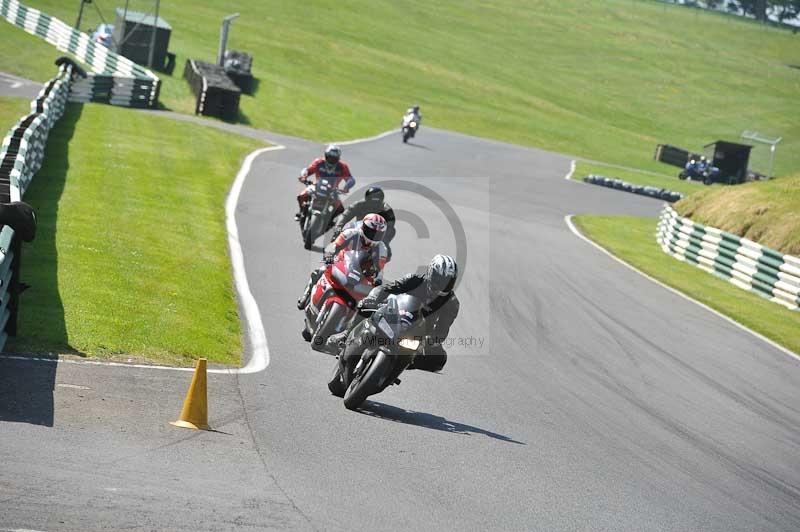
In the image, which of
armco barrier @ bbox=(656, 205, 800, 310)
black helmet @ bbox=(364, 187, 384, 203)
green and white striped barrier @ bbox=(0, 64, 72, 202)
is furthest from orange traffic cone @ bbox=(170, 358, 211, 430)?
armco barrier @ bbox=(656, 205, 800, 310)

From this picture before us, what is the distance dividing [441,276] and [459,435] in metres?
1.47

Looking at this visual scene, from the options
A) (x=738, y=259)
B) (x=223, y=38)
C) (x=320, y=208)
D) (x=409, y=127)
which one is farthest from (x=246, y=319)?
(x=223, y=38)

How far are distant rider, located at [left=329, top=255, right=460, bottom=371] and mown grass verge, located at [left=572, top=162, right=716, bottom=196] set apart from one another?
4075cm

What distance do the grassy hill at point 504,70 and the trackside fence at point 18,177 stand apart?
14.0 m

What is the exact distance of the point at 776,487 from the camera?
33.0 ft

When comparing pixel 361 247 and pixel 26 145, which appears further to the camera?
pixel 26 145

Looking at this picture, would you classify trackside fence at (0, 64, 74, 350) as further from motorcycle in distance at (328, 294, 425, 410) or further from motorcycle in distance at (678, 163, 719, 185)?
motorcycle in distance at (678, 163, 719, 185)

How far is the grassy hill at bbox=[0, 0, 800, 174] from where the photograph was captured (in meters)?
58.6

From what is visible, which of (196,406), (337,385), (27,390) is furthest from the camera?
(337,385)

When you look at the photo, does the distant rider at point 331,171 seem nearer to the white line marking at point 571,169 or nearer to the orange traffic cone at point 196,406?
the orange traffic cone at point 196,406

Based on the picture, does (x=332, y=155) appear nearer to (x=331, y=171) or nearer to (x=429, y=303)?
(x=331, y=171)

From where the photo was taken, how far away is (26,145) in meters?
18.9

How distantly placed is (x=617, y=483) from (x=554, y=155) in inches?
1980

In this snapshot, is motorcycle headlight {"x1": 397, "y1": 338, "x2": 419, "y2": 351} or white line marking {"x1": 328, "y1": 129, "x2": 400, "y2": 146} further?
white line marking {"x1": 328, "y1": 129, "x2": 400, "y2": 146}
